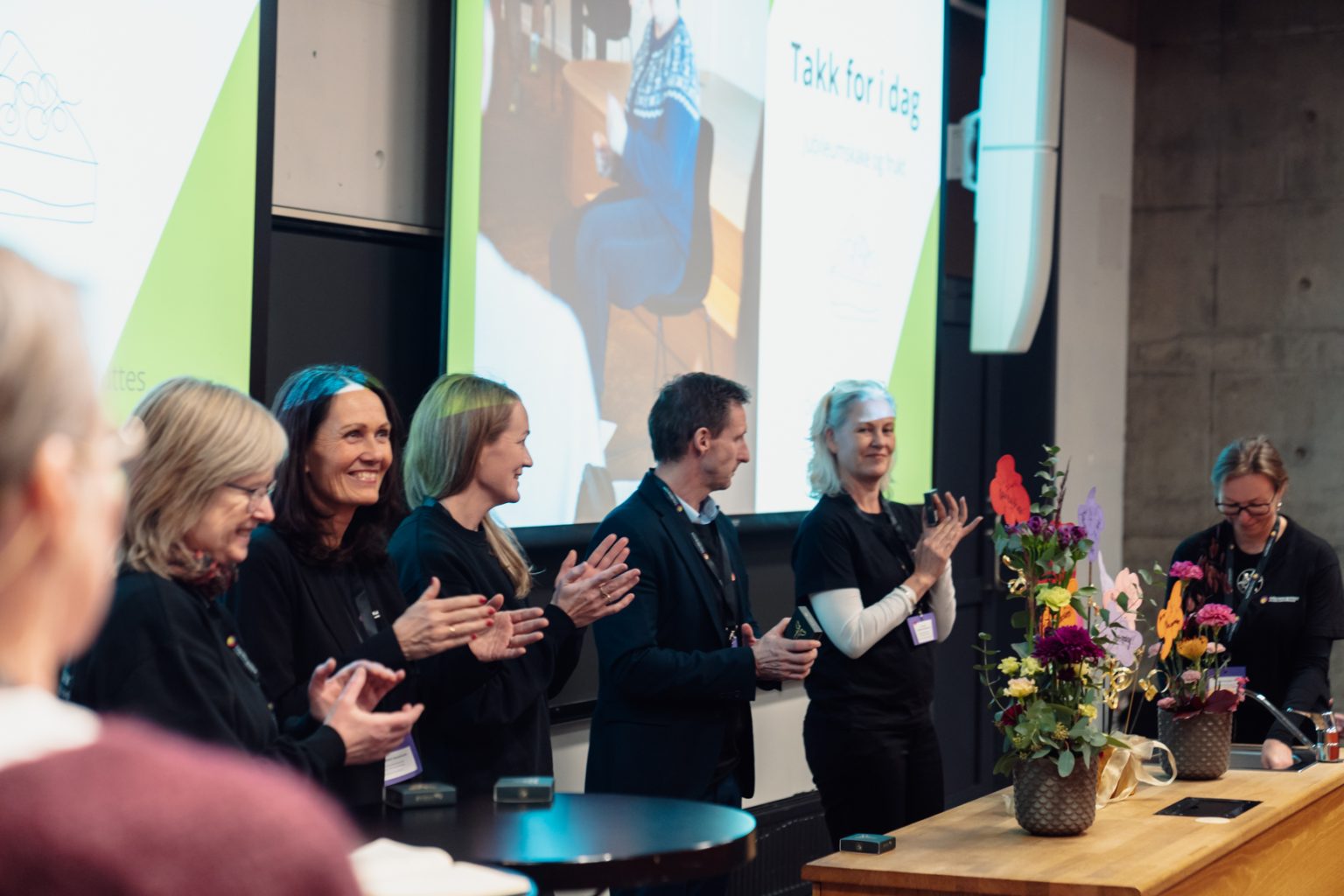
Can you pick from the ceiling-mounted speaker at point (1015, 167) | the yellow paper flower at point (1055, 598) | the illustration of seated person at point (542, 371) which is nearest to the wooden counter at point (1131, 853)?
the yellow paper flower at point (1055, 598)

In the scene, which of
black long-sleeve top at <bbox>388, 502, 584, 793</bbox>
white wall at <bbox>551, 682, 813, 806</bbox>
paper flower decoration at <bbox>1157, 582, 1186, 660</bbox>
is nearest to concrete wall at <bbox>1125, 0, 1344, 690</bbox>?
white wall at <bbox>551, 682, 813, 806</bbox>

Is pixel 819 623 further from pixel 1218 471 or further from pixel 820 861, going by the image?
pixel 1218 471

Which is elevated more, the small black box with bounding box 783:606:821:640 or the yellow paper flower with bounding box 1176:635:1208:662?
the small black box with bounding box 783:606:821:640

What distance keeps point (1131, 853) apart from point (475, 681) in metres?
1.18

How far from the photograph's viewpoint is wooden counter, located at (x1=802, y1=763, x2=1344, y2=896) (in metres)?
2.64

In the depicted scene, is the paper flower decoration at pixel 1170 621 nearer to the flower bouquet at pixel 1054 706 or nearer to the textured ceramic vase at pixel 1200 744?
the textured ceramic vase at pixel 1200 744

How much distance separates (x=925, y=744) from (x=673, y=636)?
728 mm

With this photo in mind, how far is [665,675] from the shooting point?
10.8ft

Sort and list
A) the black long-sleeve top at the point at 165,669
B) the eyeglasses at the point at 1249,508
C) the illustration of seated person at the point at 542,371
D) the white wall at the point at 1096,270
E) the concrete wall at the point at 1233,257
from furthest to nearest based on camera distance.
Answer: the concrete wall at the point at 1233,257 < the white wall at the point at 1096,270 < the eyeglasses at the point at 1249,508 < the illustration of seated person at the point at 542,371 < the black long-sleeve top at the point at 165,669

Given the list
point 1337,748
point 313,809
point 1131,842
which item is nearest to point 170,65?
point 1131,842

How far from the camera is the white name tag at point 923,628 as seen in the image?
3.74 m

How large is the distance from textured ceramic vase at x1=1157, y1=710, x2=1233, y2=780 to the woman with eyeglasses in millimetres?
723

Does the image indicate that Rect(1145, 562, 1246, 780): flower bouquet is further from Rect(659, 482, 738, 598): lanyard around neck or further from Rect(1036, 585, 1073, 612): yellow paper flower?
Rect(659, 482, 738, 598): lanyard around neck

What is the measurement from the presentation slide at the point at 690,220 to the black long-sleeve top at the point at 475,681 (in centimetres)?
97
